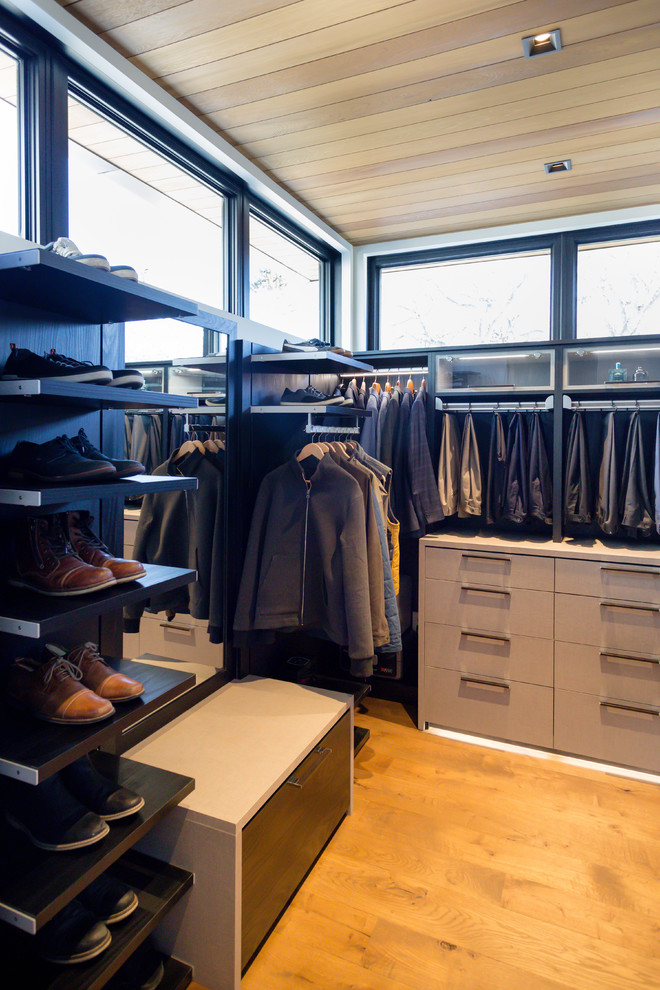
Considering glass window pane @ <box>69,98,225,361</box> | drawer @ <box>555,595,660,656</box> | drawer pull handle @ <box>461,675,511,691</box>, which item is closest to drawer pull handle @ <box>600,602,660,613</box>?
drawer @ <box>555,595,660,656</box>

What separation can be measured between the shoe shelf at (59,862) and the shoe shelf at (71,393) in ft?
3.00

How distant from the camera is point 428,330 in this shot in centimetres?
350

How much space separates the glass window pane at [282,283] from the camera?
2.92 m

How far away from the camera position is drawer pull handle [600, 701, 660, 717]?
2.44m

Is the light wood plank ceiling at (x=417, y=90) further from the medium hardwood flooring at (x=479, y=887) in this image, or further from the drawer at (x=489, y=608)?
the medium hardwood flooring at (x=479, y=887)

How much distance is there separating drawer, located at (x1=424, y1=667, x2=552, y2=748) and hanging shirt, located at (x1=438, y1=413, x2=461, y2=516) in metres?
0.80

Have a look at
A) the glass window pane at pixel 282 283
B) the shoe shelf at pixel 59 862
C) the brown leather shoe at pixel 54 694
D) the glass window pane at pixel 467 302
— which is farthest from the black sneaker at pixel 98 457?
the glass window pane at pixel 467 302

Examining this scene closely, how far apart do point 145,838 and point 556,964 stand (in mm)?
1134

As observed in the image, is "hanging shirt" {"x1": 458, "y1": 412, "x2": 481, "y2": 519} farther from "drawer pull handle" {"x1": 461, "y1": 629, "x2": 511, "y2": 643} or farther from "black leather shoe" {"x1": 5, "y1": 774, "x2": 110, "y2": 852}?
"black leather shoe" {"x1": 5, "y1": 774, "x2": 110, "y2": 852}

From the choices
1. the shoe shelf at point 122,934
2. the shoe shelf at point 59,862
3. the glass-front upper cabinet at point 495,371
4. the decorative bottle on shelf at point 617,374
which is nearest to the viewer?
the shoe shelf at point 59,862

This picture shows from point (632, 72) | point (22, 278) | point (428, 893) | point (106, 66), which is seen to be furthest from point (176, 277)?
point (428, 893)

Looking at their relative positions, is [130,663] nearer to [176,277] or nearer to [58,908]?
[58,908]

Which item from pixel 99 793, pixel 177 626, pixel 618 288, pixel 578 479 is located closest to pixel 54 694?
pixel 99 793

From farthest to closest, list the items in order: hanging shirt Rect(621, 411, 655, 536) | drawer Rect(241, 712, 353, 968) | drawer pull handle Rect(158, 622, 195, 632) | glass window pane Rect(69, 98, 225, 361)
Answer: hanging shirt Rect(621, 411, 655, 536) → drawer pull handle Rect(158, 622, 195, 632) → glass window pane Rect(69, 98, 225, 361) → drawer Rect(241, 712, 353, 968)
